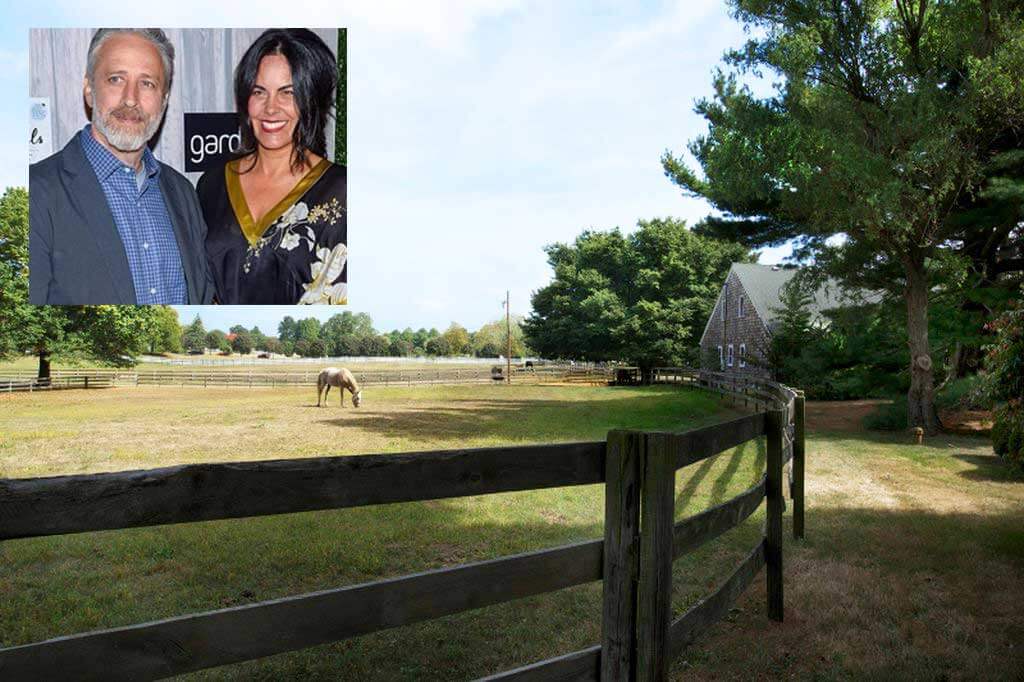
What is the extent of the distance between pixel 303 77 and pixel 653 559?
20842 millimetres

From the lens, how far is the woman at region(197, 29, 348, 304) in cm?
2047

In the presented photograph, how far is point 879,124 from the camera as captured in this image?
51.5 feet

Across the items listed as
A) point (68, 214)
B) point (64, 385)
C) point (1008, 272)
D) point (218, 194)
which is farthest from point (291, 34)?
point (64, 385)

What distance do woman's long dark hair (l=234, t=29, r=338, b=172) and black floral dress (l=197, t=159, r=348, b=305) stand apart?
790 millimetres

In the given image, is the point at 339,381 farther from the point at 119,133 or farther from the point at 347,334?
the point at 347,334

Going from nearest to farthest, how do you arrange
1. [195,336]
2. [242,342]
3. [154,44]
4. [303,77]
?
[303,77]
[154,44]
[195,336]
[242,342]

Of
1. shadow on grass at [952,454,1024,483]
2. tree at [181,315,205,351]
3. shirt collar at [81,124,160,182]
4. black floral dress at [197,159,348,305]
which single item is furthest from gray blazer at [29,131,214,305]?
tree at [181,315,205,351]

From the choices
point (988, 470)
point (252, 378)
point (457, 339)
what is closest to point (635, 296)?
point (252, 378)

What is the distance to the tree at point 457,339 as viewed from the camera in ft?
355

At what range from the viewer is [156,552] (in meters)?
5.89

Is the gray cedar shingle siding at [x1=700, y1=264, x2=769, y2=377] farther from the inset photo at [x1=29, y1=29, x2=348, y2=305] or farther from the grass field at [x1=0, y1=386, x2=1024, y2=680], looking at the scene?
the grass field at [x1=0, y1=386, x2=1024, y2=680]

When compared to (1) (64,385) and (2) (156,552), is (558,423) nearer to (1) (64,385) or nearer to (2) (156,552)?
(2) (156,552)

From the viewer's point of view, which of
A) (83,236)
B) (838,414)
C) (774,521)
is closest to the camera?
(774,521)

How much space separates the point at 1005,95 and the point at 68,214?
27026 millimetres
